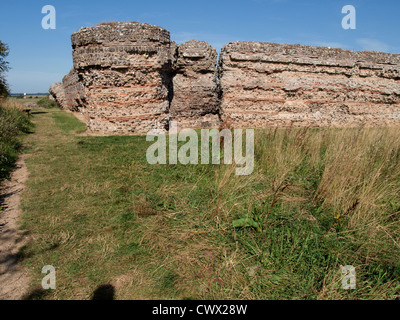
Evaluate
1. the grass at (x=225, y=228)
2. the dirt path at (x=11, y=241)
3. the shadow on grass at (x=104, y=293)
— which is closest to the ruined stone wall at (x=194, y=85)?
the grass at (x=225, y=228)

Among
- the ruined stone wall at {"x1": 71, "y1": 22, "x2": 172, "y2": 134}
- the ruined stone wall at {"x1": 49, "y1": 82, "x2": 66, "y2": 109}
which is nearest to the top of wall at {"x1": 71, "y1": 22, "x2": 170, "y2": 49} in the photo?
the ruined stone wall at {"x1": 71, "y1": 22, "x2": 172, "y2": 134}

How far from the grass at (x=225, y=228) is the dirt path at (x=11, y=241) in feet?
0.41

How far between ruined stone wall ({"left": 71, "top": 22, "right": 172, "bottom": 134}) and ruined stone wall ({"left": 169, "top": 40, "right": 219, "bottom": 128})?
1808 mm

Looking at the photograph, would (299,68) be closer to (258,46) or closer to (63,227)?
(258,46)

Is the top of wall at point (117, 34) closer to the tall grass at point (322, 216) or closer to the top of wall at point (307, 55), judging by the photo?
the top of wall at point (307, 55)

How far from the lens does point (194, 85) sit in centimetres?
1055

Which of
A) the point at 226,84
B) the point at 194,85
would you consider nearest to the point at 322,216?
the point at 226,84

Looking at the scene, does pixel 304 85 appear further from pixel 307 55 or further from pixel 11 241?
pixel 11 241

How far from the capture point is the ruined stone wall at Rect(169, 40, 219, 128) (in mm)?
10211

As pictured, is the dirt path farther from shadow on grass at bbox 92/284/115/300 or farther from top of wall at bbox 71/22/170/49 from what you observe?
top of wall at bbox 71/22/170/49

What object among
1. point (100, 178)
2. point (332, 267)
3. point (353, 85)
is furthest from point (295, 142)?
point (353, 85)

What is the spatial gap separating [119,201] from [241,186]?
1.95m

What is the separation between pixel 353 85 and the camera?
1102 centimetres

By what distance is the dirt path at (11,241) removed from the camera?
2.48 m
